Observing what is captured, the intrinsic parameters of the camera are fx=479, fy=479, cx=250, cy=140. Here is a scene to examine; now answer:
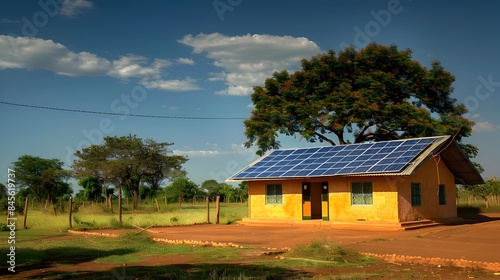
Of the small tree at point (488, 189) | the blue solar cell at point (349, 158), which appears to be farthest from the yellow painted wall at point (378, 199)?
the small tree at point (488, 189)

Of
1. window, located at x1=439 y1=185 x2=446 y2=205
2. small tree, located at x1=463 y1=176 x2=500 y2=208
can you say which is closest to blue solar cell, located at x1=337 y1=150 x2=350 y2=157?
window, located at x1=439 y1=185 x2=446 y2=205

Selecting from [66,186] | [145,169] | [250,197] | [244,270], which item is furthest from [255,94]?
[66,186]

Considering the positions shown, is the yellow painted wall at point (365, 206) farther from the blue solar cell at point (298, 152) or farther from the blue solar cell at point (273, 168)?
the blue solar cell at point (298, 152)

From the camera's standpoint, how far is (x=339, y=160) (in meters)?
24.0

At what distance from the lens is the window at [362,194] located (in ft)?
71.7

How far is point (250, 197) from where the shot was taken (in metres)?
26.6

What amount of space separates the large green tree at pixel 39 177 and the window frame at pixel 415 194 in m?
35.9

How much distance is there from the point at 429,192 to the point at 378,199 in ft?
10.9

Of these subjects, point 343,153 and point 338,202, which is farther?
point 343,153

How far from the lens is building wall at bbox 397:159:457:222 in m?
21.2

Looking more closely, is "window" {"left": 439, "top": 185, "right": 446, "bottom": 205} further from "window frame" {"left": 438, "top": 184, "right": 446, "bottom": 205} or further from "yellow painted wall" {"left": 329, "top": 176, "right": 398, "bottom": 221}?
"yellow painted wall" {"left": 329, "top": 176, "right": 398, "bottom": 221}

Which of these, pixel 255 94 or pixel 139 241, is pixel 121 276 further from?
pixel 255 94

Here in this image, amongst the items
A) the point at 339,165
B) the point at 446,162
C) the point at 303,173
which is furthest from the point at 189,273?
the point at 446,162

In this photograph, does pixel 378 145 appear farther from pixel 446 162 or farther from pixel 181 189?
pixel 181 189
